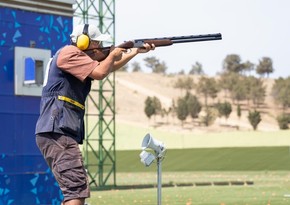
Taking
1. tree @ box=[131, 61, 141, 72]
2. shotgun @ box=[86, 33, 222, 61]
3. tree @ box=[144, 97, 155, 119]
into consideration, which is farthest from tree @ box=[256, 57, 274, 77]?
shotgun @ box=[86, 33, 222, 61]

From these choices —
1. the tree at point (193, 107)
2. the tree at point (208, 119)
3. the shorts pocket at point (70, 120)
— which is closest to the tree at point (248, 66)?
the tree at point (193, 107)

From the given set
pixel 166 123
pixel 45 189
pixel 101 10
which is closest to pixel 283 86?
pixel 166 123

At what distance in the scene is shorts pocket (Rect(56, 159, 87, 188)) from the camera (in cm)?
792

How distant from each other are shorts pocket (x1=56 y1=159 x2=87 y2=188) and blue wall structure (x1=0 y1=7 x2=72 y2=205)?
7.91 metres

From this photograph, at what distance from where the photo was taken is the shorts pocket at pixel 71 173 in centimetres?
792

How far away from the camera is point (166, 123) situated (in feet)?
401

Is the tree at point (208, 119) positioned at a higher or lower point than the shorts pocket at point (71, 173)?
lower

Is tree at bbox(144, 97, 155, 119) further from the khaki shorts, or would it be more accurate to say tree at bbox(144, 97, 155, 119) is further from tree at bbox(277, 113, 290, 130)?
the khaki shorts

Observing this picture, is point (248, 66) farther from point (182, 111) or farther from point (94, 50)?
point (94, 50)

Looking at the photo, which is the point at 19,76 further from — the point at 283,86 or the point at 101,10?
the point at 283,86

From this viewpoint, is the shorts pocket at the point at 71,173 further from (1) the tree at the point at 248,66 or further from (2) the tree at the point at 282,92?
(1) the tree at the point at 248,66

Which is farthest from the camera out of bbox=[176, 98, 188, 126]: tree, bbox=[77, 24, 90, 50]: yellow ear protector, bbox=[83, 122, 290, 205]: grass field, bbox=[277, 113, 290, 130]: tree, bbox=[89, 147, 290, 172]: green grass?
bbox=[176, 98, 188, 126]: tree

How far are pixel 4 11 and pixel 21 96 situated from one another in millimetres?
1684

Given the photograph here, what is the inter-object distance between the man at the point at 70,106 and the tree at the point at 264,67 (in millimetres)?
149921
